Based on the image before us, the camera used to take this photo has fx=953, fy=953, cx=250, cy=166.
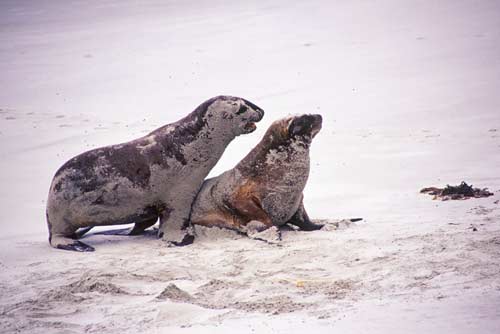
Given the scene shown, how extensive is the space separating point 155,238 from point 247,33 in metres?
8.69

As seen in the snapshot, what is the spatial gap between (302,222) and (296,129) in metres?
0.66

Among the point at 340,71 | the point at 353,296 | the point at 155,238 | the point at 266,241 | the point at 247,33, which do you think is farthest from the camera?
the point at 247,33

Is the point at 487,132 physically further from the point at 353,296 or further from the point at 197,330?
the point at 197,330

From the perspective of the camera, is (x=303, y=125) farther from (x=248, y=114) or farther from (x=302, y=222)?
(x=302, y=222)

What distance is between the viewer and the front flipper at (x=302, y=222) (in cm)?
665

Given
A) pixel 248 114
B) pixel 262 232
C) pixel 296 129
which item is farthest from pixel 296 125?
pixel 262 232

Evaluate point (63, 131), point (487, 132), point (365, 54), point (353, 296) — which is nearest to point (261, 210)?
point (353, 296)

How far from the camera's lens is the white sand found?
473cm

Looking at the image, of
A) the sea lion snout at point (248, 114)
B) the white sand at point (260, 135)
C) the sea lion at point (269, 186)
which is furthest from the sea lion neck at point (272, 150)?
the white sand at point (260, 135)

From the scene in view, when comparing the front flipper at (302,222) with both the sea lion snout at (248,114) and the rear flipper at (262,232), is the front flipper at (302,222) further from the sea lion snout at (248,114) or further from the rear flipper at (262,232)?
the sea lion snout at (248,114)

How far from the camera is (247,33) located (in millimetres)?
14906

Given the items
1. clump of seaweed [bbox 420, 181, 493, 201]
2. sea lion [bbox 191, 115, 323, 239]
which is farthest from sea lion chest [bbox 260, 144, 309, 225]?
clump of seaweed [bbox 420, 181, 493, 201]

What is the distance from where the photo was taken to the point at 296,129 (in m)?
6.57

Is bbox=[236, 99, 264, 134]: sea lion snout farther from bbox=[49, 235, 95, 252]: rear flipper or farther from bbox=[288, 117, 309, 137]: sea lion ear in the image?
bbox=[49, 235, 95, 252]: rear flipper
